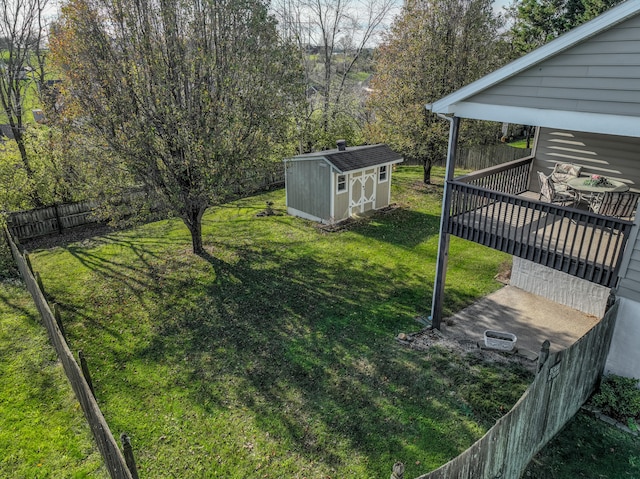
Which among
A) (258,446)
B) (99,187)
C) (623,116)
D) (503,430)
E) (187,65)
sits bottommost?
(258,446)

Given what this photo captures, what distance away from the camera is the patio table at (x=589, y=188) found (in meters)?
8.48

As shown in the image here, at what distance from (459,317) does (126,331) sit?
301 inches

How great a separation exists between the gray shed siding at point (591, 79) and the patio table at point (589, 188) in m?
2.83

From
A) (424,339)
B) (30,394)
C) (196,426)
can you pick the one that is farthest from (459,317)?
(30,394)

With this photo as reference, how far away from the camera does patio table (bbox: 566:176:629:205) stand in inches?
334

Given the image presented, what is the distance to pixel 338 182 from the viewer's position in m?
15.4

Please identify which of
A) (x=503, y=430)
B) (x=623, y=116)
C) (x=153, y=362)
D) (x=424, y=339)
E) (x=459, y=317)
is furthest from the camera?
(x=459, y=317)

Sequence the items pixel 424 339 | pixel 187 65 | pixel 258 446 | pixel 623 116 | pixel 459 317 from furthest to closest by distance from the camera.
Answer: pixel 187 65, pixel 459 317, pixel 424 339, pixel 258 446, pixel 623 116

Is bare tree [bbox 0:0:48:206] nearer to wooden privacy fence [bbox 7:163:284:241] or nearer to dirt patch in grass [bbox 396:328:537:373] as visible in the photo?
wooden privacy fence [bbox 7:163:284:241]

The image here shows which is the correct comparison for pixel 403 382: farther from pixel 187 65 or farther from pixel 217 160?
pixel 187 65

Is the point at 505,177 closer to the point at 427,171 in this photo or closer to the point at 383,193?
the point at 383,193

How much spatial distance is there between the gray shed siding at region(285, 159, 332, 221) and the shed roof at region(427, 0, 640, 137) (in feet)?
27.3

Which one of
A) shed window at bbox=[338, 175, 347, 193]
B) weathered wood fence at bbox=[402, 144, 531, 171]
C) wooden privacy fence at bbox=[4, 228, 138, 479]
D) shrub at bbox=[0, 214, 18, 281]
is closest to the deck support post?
wooden privacy fence at bbox=[4, 228, 138, 479]

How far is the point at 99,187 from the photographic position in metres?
11.0
